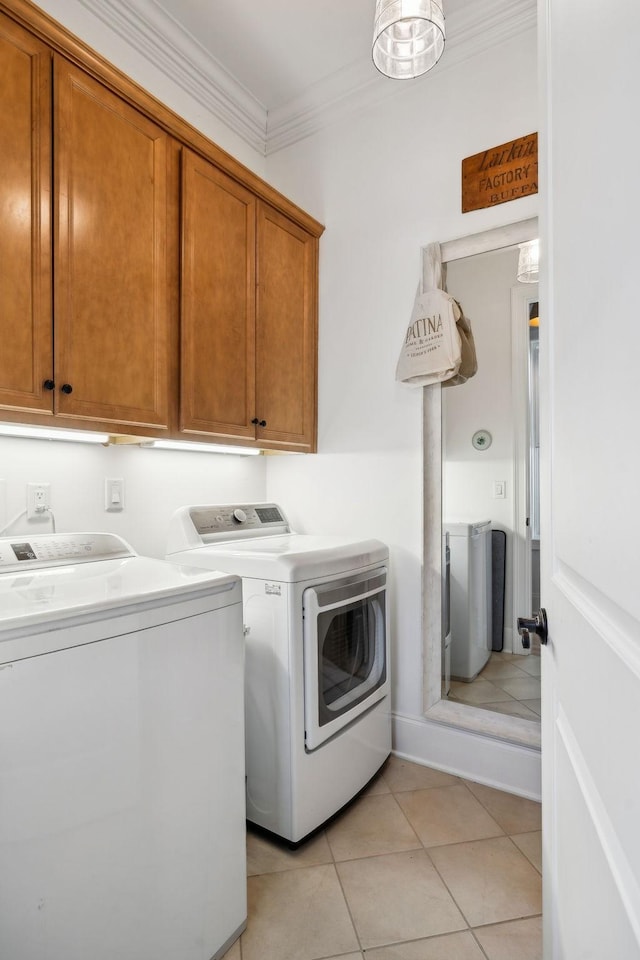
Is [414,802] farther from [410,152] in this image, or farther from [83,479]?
[410,152]

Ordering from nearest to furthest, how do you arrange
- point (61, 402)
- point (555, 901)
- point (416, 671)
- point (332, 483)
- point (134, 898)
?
point (555, 901)
point (134, 898)
point (61, 402)
point (416, 671)
point (332, 483)

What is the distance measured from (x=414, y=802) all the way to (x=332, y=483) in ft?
4.48

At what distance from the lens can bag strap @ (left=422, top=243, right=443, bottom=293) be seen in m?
2.17

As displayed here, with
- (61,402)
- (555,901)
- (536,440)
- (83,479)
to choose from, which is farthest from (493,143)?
(555,901)

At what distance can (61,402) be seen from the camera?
57.6 inches

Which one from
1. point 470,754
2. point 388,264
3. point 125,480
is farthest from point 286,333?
point 470,754

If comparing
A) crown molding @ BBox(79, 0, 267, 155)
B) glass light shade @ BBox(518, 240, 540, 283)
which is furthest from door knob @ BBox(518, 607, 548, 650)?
crown molding @ BBox(79, 0, 267, 155)

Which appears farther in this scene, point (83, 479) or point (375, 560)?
point (375, 560)

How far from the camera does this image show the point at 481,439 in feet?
7.06

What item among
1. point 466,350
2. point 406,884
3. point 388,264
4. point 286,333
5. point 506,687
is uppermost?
point 388,264

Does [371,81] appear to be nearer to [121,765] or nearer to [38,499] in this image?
[38,499]

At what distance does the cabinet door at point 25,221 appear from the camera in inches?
52.7

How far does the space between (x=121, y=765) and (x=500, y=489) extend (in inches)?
65.8

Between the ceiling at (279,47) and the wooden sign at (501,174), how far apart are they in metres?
0.46
